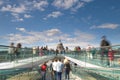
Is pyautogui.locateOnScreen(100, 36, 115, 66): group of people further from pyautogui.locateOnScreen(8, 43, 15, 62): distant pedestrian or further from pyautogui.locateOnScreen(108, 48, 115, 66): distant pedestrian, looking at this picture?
pyautogui.locateOnScreen(8, 43, 15, 62): distant pedestrian

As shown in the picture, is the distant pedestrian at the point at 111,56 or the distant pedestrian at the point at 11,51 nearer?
the distant pedestrian at the point at 111,56

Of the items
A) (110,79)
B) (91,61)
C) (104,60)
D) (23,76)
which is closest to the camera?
(110,79)

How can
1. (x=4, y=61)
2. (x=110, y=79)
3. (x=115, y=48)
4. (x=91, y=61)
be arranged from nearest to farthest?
1. (x=115, y=48)
2. (x=110, y=79)
3. (x=4, y=61)
4. (x=91, y=61)

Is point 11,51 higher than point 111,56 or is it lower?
higher

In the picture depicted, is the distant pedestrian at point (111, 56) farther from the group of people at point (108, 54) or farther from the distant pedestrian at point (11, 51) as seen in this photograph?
the distant pedestrian at point (11, 51)

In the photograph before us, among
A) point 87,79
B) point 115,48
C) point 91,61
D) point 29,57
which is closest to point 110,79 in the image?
Answer: point 115,48

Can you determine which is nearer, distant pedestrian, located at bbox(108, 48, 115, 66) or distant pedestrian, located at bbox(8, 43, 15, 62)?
distant pedestrian, located at bbox(108, 48, 115, 66)

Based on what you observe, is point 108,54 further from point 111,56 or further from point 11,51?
point 11,51

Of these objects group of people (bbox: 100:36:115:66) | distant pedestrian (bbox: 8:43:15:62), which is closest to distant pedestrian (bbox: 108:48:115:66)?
group of people (bbox: 100:36:115:66)

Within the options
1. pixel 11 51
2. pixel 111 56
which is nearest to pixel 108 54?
pixel 111 56

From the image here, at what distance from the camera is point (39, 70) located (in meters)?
25.0

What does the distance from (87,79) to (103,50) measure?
4038 millimetres

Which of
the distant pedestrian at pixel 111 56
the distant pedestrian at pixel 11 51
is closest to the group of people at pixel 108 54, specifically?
the distant pedestrian at pixel 111 56

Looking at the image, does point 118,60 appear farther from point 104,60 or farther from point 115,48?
point 104,60
